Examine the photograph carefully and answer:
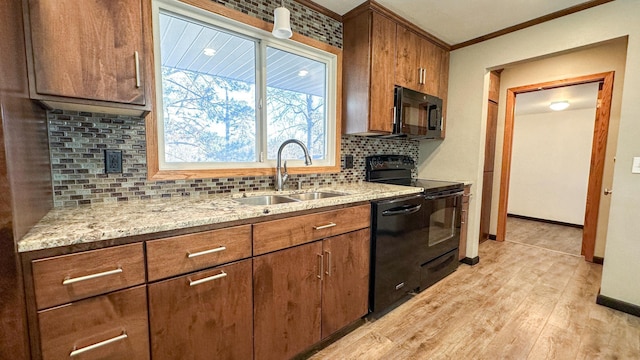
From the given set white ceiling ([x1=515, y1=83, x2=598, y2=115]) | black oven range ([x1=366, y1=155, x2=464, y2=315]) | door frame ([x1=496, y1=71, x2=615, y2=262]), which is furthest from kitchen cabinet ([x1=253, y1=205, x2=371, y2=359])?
white ceiling ([x1=515, y1=83, x2=598, y2=115])

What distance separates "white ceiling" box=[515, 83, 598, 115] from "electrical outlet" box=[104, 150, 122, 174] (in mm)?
4603

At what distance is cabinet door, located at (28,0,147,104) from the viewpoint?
952 mm

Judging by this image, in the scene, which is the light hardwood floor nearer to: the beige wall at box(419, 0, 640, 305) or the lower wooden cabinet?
the lower wooden cabinet

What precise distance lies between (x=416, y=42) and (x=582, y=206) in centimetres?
414

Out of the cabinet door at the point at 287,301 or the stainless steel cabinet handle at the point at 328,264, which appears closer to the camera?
the cabinet door at the point at 287,301

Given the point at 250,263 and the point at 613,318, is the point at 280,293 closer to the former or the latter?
the point at 250,263

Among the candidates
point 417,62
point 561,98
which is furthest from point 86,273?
point 561,98

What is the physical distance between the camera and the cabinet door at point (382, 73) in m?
2.11

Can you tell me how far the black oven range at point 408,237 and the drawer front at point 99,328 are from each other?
4.33 feet

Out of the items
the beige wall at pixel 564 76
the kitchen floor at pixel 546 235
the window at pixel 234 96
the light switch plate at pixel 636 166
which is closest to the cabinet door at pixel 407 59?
the window at pixel 234 96

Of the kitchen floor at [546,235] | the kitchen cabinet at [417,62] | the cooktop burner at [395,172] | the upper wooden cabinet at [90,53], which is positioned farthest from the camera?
the kitchen floor at [546,235]

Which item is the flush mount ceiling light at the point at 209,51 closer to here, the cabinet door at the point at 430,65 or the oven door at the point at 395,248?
the oven door at the point at 395,248

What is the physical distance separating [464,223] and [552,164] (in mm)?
3103

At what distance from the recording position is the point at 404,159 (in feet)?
9.59
